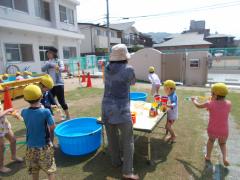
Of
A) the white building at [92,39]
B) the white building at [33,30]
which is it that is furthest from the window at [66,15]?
the white building at [92,39]

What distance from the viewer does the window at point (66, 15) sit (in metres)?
19.0

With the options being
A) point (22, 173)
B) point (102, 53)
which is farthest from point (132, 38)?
point (22, 173)

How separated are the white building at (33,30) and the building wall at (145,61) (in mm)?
7596

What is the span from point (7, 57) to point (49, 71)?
32.8 ft

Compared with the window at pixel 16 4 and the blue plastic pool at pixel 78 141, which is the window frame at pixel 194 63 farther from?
the window at pixel 16 4

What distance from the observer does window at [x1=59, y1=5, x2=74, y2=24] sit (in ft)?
62.2

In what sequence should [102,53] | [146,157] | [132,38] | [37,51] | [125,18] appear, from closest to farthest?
[146,157]
[37,51]
[125,18]
[102,53]
[132,38]

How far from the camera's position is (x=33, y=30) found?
14.0 metres

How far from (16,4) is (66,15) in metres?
6.50

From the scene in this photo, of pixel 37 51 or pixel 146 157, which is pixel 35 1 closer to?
pixel 37 51

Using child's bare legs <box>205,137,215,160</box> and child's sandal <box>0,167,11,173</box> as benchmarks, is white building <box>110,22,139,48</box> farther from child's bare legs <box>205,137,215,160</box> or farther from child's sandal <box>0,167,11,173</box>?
child's sandal <box>0,167,11,173</box>

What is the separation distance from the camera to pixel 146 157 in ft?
11.6

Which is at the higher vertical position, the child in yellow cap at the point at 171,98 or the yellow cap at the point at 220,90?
the yellow cap at the point at 220,90

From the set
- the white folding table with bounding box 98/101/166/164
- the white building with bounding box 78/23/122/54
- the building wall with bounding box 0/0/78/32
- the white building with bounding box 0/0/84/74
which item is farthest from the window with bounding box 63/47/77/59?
the white folding table with bounding box 98/101/166/164
